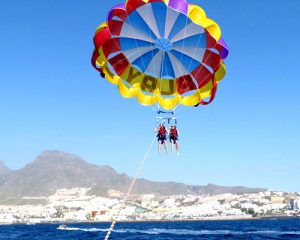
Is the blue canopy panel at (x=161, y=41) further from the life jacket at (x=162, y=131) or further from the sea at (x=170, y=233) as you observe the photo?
the sea at (x=170, y=233)

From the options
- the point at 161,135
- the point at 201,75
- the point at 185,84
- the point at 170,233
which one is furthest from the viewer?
the point at 170,233

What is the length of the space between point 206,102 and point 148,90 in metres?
3.96

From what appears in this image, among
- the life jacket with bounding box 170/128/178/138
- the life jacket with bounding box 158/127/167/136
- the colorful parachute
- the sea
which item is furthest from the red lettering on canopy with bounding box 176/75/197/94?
the sea

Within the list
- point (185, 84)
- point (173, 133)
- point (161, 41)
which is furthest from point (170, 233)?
point (161, 41)

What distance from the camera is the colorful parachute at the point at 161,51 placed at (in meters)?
26.5

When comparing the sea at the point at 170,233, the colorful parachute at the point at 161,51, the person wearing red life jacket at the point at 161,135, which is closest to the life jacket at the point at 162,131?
the person wearing red life jacket at the point at 161,135

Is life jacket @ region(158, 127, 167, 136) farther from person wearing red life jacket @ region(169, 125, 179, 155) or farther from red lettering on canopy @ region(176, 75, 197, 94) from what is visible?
red lettering on canopy @ region(176, 75, 197, 94)

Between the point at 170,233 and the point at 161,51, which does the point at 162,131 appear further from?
the point at 170,233

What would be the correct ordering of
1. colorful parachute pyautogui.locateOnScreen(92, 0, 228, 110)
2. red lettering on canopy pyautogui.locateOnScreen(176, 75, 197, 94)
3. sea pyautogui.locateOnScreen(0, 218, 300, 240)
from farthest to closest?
1. sea pyautogui.locateOnScreen(0, 218, 300, 240)
2. red lettering on canopy pyautogui.locateOnScreen(176, 75, 197, 94)
3. colorful parachute pyautogui.locateOnScreen(92, 0, 228, 110)

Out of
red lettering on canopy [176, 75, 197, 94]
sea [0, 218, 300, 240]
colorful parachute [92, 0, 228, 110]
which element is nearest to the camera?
colorful parachute [92, 0, 228, 110]

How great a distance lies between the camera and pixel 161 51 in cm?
2955

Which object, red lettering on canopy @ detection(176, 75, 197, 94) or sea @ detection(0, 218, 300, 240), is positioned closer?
red lettering on canopy @ detection(176, 75, 197, 94)

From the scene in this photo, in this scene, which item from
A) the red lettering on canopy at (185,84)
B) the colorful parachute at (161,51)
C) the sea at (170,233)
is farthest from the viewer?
the sea at (170,233)

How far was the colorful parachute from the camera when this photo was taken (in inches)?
1045
